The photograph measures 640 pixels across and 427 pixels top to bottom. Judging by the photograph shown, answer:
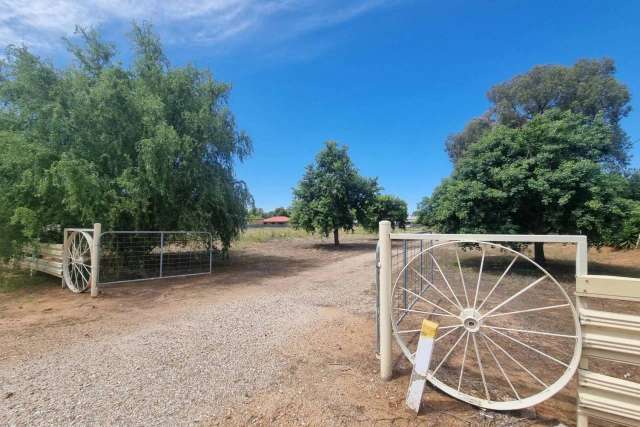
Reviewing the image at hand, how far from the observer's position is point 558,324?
4609mm

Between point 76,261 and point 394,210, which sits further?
point 394,210

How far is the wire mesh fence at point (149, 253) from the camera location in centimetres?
798

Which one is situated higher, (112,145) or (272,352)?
(112,145)

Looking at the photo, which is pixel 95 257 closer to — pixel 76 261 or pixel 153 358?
pixel 76 261

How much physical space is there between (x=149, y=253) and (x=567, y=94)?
26.9 meters

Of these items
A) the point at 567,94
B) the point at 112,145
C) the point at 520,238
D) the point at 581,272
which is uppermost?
the point at 567,94

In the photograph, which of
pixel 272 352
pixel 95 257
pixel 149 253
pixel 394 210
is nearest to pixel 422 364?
pixel 272 352

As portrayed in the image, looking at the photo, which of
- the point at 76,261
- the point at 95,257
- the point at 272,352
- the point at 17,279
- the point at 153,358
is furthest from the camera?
the point at 17,279

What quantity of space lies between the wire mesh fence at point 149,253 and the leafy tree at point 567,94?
55.6 feet

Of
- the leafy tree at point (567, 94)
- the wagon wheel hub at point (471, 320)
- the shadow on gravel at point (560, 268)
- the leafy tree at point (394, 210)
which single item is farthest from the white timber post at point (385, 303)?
the leafy tree at point (394, 210)

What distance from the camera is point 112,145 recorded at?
26.2 feet

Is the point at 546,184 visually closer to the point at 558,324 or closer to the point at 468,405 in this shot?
the point at 558,324

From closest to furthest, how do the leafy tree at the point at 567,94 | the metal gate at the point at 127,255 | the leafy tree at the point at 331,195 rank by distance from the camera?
the metal gate at the point at 127,255
the leafy tree at the point at 331,195
the leafy tree at the point at 567,94

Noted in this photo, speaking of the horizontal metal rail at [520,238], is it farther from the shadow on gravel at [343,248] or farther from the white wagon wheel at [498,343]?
the shadow on gravel at [343,248]
